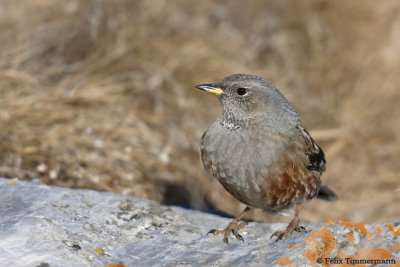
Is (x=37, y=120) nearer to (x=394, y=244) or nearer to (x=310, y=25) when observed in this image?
(x=394, y=244)

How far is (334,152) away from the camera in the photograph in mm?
7609

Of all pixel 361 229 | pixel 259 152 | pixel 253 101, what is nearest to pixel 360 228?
pixel 361 229

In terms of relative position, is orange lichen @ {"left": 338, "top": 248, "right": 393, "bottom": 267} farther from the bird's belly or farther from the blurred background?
the blurred background

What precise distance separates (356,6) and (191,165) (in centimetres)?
509

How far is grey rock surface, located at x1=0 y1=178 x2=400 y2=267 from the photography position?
3.17 m

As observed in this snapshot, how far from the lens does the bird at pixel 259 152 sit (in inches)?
159

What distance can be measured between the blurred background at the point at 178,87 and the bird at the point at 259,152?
4.89ft

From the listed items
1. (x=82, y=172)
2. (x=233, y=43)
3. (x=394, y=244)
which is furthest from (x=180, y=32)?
(x=394, y=244)

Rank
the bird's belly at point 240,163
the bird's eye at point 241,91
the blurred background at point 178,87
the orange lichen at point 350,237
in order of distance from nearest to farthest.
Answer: the orange lichen at point 350,237 < the bird's belly at point 240,163 < the bird's eye at point 241,91 < the blurred background at point 178,87

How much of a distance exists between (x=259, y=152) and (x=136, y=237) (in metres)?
1.15

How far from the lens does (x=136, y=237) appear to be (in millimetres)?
3701

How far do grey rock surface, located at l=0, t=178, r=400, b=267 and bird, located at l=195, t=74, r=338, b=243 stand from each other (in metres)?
0.24

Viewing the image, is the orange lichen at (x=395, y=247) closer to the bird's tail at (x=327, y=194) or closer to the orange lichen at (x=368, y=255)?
the orange lichen at (x=368, y=255)

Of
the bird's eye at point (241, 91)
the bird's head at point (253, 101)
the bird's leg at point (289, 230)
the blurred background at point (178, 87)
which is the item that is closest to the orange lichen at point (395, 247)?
the bird's leg at point (289, 230)
